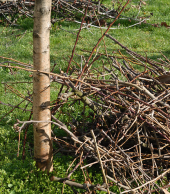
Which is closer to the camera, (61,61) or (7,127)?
(7,127)

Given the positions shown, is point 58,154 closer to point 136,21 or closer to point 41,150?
point 41,150

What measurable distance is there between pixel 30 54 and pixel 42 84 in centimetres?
422

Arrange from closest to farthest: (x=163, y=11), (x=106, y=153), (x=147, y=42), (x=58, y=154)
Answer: (x=106, y=153) → (x=58, y=154) → (x=147, y=42) → (x=163, y=11)

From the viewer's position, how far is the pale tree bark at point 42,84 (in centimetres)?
215

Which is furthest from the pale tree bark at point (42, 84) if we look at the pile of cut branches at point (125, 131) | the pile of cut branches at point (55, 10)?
the pile of cut branches at point (55, 10)

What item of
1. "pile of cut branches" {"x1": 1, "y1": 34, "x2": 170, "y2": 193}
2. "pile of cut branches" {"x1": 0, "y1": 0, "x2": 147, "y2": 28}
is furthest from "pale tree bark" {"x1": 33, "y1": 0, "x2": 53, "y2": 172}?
"pile of cut branches" {"x1": 0, "y1": 0, "x2": 147, "y2": 28}

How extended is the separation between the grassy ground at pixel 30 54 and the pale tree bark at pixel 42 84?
0.19 metres

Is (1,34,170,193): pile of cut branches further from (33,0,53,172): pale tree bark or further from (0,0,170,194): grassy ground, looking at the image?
(0,0,170,194): grassy ground

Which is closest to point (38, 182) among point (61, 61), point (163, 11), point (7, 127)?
point (7, 127)

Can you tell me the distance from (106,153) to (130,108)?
0.53 m

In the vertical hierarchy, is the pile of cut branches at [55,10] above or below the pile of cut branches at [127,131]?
above

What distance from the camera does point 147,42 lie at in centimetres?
771

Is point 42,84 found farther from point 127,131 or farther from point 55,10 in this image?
point 55,10

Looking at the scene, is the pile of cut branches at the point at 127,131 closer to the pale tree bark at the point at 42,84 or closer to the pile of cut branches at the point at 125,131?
the pile of cut branches at the point at 125,131
